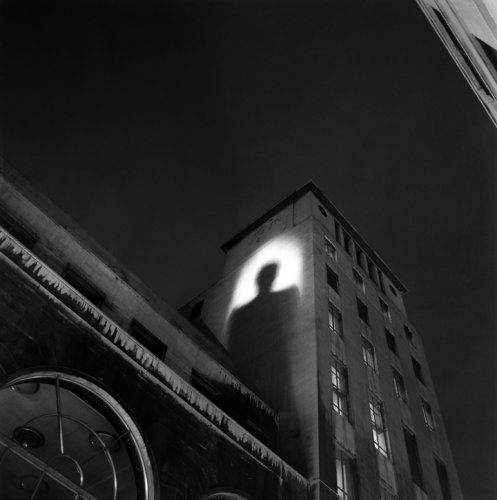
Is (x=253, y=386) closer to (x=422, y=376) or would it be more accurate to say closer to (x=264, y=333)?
(x=264, y=333)

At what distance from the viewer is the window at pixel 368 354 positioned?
35.5 m

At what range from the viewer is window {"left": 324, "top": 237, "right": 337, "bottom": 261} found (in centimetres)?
4159

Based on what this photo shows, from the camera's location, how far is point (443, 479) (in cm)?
3481

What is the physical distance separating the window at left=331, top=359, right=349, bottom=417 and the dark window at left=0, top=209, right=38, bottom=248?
57.9ft

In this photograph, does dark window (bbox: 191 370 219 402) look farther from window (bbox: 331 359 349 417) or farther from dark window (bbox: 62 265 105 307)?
A: window (bbox: 331 359 349 417)

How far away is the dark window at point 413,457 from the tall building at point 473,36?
71.8ft

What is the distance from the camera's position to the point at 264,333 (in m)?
33.8

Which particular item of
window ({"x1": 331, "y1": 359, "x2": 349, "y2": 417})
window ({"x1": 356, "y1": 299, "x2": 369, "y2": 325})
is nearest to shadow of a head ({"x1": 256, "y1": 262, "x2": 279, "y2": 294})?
window ({"x1": 356, "y1": 299, "x2": 369, "y2": 325})

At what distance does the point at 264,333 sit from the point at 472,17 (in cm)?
2277

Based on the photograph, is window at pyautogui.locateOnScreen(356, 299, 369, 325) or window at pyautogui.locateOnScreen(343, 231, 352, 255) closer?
window at pyautogui.locateOnScreen(356, 299, 369, 325)

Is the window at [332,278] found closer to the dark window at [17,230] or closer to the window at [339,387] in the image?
the window at [339,387]

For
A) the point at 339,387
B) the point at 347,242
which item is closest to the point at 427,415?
the point at 339,387

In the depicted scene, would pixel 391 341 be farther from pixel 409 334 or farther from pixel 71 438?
pixel 71 438

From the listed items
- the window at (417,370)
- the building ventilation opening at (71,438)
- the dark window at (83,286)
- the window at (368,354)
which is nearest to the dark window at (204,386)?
the dark window at (83,286)
